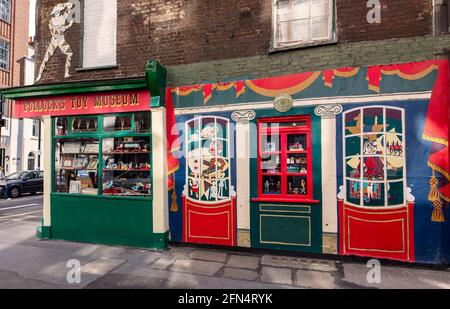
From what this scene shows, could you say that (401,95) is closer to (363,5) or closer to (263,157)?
(363,5)

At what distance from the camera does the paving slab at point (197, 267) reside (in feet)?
16.2

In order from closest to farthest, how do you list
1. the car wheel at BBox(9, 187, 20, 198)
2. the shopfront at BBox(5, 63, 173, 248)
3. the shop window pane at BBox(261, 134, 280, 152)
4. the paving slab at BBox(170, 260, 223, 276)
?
the paving slab at BBox(170, 260, 223, 276) < the shop window pane at BBox(261, 134, 280, 152) < the shopfront at BBox(5, 63, 173, 248) < the car wheel at BBox(9, 187, 20, 198)

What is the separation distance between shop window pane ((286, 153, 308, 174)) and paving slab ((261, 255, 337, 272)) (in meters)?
1.72

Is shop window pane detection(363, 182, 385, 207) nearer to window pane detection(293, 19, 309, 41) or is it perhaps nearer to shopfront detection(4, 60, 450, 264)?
shopfront detection(4, 60, 450, 264)

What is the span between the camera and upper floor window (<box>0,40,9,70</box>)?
22469 millimetres

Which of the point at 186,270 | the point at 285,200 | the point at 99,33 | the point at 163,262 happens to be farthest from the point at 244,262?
the point at 99,33

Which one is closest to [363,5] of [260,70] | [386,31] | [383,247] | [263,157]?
[386,31]

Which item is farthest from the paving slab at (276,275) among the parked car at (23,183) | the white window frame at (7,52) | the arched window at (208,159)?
the white window frame at (7,52)

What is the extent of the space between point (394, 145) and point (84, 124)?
6834 millimetres

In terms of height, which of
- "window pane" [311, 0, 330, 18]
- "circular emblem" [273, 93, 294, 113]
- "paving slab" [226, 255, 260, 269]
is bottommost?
"paving slab" [226, 255, 260, 269]

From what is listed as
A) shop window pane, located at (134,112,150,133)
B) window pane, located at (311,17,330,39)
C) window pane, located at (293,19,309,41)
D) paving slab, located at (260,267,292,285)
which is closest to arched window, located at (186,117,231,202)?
shop window pane, located at (134,112,150,133)

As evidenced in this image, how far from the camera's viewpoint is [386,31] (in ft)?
17.1

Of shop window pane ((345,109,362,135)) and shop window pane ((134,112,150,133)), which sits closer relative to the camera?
shop window pane ((345,109,362,135))
